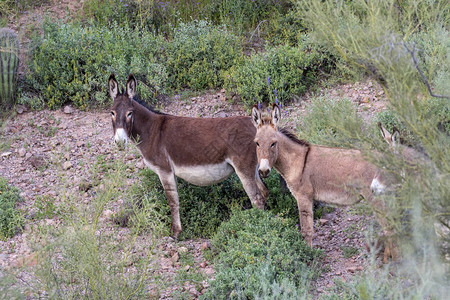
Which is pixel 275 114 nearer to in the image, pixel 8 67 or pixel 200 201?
pixel 200 201

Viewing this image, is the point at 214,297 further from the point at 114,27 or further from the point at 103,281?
the point at 114,27

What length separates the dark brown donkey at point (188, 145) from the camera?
23.3 ft

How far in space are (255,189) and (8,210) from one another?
11.1 feet

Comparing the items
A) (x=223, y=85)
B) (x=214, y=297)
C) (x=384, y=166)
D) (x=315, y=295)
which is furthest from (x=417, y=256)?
(x=223, y=85)

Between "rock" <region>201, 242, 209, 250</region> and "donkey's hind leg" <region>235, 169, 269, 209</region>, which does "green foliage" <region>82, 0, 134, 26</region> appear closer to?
"donkey's hind leg" <region>235, 169, 269, 209</region>

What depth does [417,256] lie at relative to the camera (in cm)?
423

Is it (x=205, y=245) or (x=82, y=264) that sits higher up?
(x=82, y=264)

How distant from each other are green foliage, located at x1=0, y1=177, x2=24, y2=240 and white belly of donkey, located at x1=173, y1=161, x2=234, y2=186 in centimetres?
220

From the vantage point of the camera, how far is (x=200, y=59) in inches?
412

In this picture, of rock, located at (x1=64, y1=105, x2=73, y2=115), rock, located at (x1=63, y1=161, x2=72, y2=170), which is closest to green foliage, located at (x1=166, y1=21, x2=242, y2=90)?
rock, located at (x1=64, y1=105, x2=73, y2=115)

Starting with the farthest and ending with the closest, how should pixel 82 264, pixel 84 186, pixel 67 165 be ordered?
pixel 67 165 < pixel 84 186 < pixel 82 264

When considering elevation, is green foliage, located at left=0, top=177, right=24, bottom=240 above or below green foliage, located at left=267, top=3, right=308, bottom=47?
below

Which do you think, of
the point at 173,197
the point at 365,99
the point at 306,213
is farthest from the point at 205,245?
the point at 365,99

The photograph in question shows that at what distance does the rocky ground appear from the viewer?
641 cm
